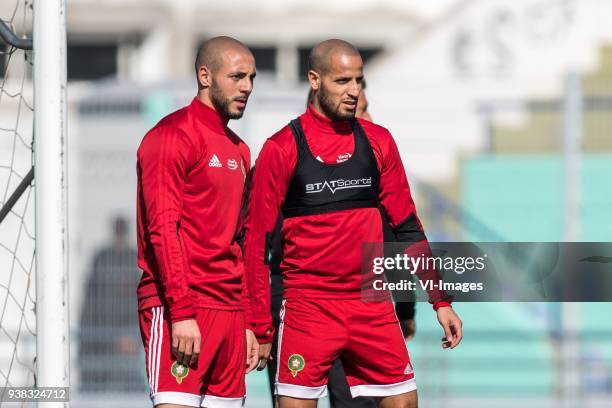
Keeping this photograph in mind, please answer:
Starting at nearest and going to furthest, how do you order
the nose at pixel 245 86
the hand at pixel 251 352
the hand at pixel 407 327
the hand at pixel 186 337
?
the hand at pixel 186 337 → the nose at pixel 245 86 → the hand at pixel 251 352 → the hand at pixel 407 327

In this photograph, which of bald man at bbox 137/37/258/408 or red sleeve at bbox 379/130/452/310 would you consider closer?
bald man at bbox 137/37/258/408

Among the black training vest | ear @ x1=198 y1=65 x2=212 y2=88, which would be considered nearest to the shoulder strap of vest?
the black training vest

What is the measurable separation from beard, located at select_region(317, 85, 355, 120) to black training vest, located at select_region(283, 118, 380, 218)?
0.48ft

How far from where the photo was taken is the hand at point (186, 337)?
521cm

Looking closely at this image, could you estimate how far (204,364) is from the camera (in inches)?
214

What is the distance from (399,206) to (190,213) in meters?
1.04

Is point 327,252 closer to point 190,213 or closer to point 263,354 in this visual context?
point 263,354

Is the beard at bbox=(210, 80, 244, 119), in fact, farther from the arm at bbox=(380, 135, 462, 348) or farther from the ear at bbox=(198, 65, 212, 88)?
the arm at bbox=(380, 135, 462, 348)

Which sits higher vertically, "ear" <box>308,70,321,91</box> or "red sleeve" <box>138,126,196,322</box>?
"ear" <box>308,70,321,91</box>

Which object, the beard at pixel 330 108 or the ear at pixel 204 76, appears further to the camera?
the beard at pixel 330 108

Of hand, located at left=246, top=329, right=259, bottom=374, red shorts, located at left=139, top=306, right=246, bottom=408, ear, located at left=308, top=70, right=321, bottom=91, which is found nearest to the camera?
red shorts, located at left=139, top=306, right=246, bottom=408

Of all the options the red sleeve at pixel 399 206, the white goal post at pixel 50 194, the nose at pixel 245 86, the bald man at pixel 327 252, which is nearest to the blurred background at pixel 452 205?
A: the red sleeve at pixel 399 206

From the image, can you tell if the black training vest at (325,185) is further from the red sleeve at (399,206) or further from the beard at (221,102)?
the beard at (221,102)

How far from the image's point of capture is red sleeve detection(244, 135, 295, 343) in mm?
5723
